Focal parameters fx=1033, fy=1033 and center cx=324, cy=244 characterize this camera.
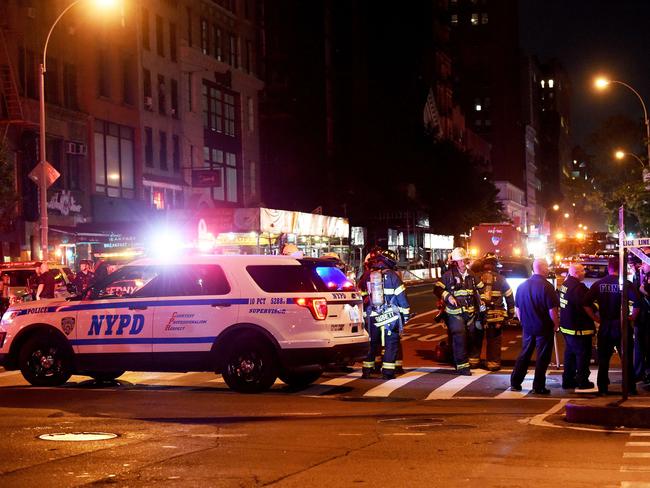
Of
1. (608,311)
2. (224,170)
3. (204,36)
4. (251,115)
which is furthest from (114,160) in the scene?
(608,311)

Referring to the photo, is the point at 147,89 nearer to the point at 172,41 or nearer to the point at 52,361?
the point at 172,41

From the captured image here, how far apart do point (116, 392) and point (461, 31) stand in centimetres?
13983

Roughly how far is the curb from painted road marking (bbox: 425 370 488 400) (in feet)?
8.71

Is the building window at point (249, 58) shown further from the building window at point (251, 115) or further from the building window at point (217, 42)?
the building window at point (217, 42)

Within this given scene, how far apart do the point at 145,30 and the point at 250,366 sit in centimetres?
3360

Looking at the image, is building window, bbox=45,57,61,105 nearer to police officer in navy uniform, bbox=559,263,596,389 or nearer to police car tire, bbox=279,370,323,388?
police car tire, bbox=279,370,323,388

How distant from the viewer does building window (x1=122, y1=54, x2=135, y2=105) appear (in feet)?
140

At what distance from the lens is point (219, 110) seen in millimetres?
51906

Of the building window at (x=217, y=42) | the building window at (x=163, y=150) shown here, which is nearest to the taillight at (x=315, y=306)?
the building window at (x=163, y=150)

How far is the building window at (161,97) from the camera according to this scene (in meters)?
45.7

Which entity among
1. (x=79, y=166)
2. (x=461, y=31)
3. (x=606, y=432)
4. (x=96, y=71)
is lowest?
(x=606, y=432)

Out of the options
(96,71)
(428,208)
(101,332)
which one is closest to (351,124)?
(428,208)

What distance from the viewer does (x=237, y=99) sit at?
54281 mm

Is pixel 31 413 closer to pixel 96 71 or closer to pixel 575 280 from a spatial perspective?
pixel 575 280
